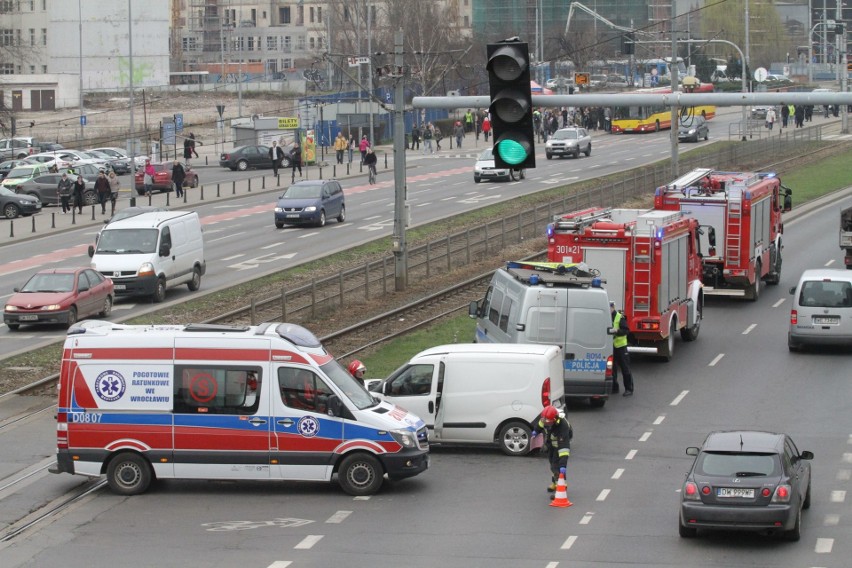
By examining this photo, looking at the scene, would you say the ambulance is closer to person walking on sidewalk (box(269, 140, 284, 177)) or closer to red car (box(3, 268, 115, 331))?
red car (box(3, 268, 115, 331))

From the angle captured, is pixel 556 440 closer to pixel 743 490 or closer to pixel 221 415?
pixel 743 490

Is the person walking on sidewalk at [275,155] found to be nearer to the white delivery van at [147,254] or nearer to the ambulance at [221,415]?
the white delivery van at [147,254]

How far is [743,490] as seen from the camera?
16.0 metres

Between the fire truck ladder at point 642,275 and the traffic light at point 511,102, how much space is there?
14424 millimetres

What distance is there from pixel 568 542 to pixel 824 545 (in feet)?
9.58

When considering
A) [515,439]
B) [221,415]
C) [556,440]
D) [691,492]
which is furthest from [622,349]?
[691,492]

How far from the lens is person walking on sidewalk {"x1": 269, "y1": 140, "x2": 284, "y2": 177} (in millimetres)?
71062

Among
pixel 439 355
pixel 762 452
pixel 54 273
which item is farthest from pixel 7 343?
pixel 762 452

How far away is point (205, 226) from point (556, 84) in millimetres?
52016

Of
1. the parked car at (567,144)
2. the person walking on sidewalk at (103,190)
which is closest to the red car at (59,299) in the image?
the person walking on sidewalk at (103,190)

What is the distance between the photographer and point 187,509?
18.6m

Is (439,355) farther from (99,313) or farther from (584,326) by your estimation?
(99,313)

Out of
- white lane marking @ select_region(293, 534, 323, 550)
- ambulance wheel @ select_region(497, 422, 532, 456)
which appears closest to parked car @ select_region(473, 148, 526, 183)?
ambulance wheel @ select_region(497, 422, 532, 456)

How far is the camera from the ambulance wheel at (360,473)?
1908 centimetres
